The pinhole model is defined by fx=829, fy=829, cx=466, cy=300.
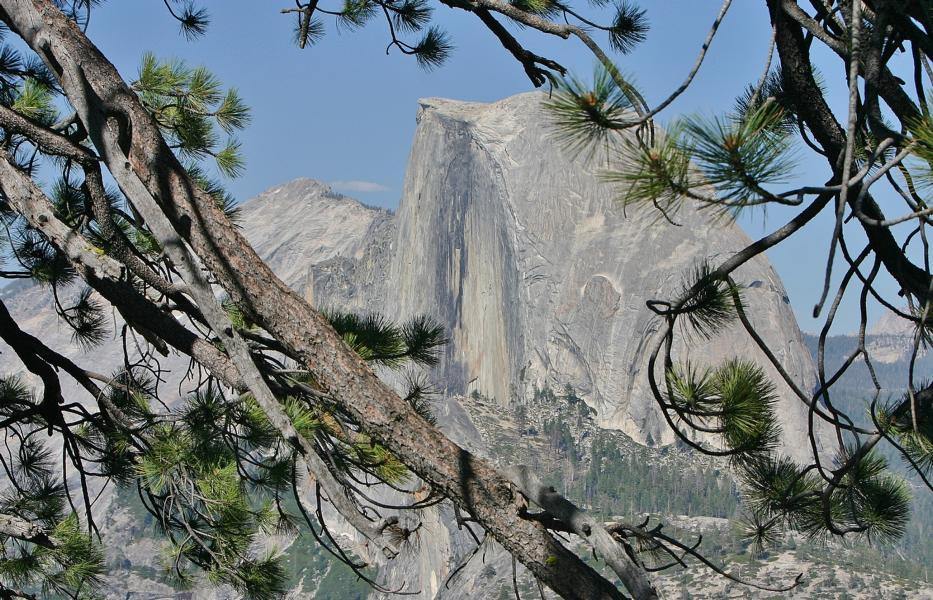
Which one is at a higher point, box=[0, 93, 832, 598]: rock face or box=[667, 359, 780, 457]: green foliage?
box=[0, 93, 832, 598]: rock face

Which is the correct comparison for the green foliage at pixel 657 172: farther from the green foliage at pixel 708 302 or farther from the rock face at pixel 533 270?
the rock face at pixel 533 270

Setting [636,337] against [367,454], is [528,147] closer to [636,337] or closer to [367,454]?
[636,337]

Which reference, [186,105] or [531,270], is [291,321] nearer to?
[186,105]

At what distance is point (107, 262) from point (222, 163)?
182cm

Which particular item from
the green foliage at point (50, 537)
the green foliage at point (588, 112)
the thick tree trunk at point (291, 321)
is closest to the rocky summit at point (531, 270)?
the green foliage at point (50, 537)

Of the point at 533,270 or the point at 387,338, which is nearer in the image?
the point at 387,338

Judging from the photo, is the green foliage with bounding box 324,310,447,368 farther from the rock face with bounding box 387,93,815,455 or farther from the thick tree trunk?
the rock face with bounding box 387,93,815,455

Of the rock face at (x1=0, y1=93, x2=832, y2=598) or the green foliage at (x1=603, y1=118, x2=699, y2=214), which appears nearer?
the green foliage at (x1=603, y1=118, x2=699, y2=214)

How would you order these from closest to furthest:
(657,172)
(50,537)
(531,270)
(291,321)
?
(657,172) < (291,321) < (50,537) < (531,270)

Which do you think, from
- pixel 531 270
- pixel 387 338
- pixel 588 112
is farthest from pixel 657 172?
pixel 531 270

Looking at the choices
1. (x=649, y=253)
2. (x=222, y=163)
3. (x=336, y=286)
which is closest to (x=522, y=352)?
(x=649, y=253)

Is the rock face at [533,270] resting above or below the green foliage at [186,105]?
above

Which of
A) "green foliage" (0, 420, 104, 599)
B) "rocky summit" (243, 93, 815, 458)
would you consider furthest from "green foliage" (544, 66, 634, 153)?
"rocky summit" (243, 93, 815, 458)

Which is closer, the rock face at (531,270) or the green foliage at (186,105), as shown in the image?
the green foliage at (186,105)
